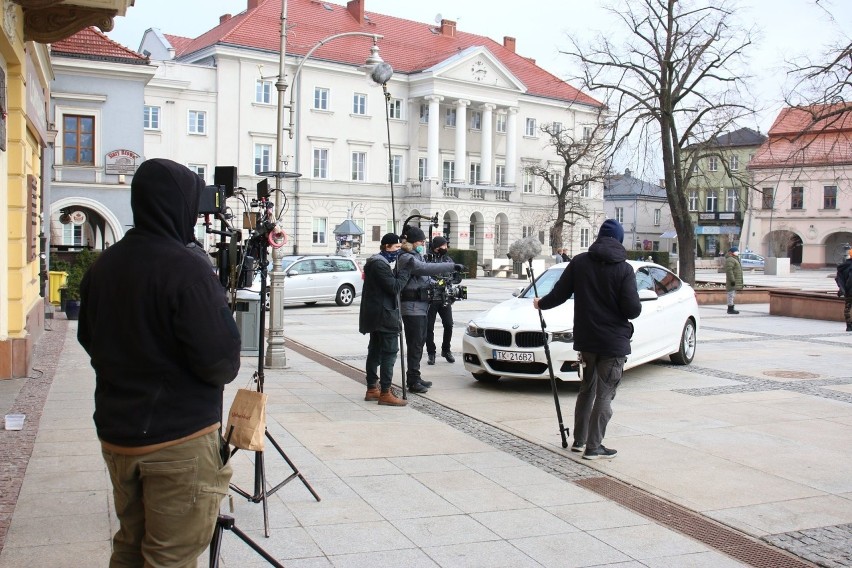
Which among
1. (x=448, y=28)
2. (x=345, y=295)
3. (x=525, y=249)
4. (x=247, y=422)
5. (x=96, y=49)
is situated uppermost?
(x=448, y=28)

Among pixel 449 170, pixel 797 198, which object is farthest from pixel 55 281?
pixel 797 198

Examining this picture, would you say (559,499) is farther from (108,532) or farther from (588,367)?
(108,532)

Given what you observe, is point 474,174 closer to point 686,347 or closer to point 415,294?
point 686,347

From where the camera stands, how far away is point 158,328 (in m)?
3.16

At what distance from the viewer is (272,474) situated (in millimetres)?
6594

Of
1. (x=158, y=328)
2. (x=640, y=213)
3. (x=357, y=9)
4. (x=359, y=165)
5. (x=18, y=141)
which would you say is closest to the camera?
(x=158, y=328)

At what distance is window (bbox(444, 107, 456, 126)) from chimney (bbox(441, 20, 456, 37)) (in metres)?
8.39

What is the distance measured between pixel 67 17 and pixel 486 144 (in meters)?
56.4

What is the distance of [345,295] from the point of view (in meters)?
26.7

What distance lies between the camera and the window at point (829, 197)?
7688 cm

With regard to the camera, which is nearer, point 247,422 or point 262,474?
point 247,422

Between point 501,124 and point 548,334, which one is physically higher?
point 501,124

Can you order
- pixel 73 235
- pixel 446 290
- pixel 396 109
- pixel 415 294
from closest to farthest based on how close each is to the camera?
pixel 415 294 < pixel 446 290 < pixel 73 235 < pixel 396 109

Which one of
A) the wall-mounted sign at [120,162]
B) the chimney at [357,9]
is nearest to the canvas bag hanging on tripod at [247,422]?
the wall-mounted sign at [120,162]
